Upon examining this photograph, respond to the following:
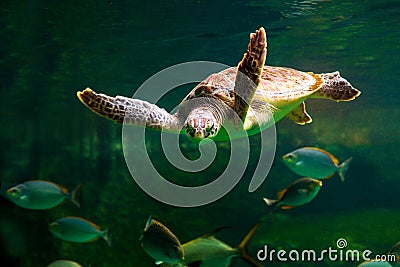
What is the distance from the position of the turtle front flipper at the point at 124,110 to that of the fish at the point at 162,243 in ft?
3.72

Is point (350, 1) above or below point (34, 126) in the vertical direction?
above

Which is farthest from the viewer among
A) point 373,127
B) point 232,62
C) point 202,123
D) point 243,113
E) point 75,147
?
point 373,127

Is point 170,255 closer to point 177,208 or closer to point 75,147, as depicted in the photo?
point 177,208

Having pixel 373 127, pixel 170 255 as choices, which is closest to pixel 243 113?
pixel 170 255

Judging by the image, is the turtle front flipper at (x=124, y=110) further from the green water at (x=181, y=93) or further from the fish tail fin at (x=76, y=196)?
the green water at (x=181, y=93)

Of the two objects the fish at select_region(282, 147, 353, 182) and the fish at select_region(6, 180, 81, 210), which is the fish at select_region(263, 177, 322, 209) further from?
the fish at select_region(6, 180, 81, 210)

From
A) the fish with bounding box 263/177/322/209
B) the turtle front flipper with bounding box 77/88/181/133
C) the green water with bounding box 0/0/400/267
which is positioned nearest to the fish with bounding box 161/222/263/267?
the fish with bounding box 263/177/322/209

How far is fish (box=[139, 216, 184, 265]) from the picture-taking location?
4.07m

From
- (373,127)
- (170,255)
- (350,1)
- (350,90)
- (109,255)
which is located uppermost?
(350,1)

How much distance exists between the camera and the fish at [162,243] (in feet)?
13.4

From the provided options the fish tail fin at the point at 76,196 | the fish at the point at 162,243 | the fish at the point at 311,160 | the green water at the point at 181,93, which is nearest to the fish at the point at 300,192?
the fish at the point at 311,160

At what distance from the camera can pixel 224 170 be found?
39.8 ft

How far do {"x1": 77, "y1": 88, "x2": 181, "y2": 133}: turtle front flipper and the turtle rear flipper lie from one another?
7.30ft

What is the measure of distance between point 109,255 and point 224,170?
179 inches
